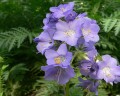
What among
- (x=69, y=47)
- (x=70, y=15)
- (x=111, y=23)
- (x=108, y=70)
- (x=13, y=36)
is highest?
(x=70, y=15)

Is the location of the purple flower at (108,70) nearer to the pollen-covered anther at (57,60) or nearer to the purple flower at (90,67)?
the purple flower at (90,67)

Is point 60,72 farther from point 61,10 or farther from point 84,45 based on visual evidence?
point 61,10

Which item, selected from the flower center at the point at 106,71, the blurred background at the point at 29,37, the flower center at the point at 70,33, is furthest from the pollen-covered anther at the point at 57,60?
the blurred background at the point at 29,37

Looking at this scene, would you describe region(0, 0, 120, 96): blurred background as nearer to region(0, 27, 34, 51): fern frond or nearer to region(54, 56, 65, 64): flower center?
region(0, 27, 34, 51): fern frond

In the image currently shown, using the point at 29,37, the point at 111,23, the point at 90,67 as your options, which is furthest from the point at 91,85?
the point at 29,37

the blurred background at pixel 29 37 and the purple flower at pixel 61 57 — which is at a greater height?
the purple flower at pixel 61 57

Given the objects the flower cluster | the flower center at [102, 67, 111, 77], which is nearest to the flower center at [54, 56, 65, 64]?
the flower cluster

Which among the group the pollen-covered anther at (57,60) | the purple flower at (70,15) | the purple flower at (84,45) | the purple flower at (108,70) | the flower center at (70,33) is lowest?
the purple flower at (108,70)
